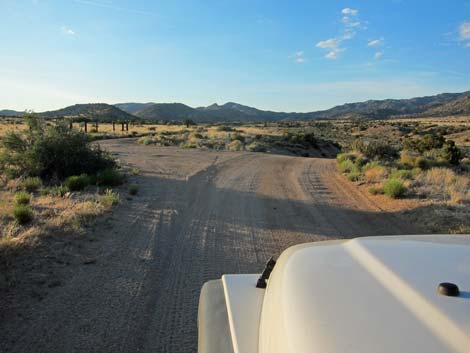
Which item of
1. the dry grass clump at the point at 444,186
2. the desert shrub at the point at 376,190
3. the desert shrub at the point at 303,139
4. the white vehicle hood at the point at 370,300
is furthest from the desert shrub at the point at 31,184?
the desert shrub at the point at 303,139

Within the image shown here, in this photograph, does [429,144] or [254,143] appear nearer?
[429,144]

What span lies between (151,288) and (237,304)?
309cm

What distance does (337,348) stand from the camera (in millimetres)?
1524

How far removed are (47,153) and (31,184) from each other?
1.85 metres

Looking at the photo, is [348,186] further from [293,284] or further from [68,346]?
[293,284]

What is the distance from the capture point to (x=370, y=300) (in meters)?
1.80

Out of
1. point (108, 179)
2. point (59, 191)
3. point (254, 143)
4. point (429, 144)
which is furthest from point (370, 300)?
point (254, 143)

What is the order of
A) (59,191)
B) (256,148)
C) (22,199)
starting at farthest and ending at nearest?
(256,148) → (59,191) → (22,199)

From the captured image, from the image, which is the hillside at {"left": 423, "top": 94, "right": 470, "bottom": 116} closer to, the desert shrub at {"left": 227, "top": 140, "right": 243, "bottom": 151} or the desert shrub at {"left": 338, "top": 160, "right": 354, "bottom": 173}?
the desert shrub at {"left": 227, "top": 140, "right": 243, "bottom": 151}

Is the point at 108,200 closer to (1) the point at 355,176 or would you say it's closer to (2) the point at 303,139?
(1) the point at 355,176

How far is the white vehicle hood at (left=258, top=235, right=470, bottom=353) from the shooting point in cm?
152

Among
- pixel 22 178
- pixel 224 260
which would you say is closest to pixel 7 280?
pixel 224 260

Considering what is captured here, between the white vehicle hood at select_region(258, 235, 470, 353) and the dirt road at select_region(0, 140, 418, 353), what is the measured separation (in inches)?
86.7

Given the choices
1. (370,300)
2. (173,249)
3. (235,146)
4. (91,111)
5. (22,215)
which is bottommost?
(173,249)
